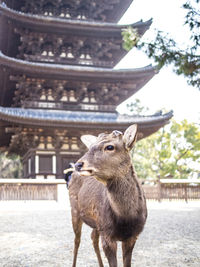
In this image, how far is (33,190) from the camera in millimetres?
15945

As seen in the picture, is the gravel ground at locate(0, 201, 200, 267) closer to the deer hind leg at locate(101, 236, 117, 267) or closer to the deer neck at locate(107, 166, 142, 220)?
the deer hind leg at locate(101, 236, 117, 267)

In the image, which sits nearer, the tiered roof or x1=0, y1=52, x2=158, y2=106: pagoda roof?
x1=0, y1=52, x2=158, y2=106: pagoda roof

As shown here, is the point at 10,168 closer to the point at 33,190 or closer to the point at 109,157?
the point at 33,190

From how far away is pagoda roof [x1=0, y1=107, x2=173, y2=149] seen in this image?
16.2m

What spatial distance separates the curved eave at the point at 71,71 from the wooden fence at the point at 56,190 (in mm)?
6117

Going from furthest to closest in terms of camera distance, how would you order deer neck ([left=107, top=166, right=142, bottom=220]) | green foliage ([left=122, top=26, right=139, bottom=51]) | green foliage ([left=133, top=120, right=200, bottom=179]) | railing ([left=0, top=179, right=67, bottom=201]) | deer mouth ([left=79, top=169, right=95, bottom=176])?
green foliage ([left=133, top=120, right=200, bottom=179]), railing ([left=0, top=179, right=67, bottom=201]), green foliage ([left=122, top=26, right=139, bottom=51]), deer neck ([left=107, top=166, right=142, bottom=220]), deer mouth ([left=79, top=169, right=95, bottom=176])

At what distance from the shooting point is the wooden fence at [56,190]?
15.5 metres

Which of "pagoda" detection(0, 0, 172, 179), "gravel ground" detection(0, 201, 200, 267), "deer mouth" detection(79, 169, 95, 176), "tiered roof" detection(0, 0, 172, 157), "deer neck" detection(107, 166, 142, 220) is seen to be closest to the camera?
"deer mouth" detection(79, 169, 95, 176)

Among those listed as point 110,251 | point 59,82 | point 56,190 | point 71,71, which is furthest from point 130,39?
point 59,82

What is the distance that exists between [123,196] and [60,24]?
17.5 m

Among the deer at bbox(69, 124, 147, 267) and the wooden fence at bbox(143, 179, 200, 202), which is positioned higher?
the deer at bbox(69, 124, 147, 267)

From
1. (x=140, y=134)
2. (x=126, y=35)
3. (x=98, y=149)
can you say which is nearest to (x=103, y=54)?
(x=140, y=134)

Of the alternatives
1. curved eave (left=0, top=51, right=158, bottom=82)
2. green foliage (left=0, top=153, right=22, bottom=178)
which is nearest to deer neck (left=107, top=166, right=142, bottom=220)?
curved eave (left=0, top=51, right=158, bottom=82)

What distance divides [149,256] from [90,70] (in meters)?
14.2
